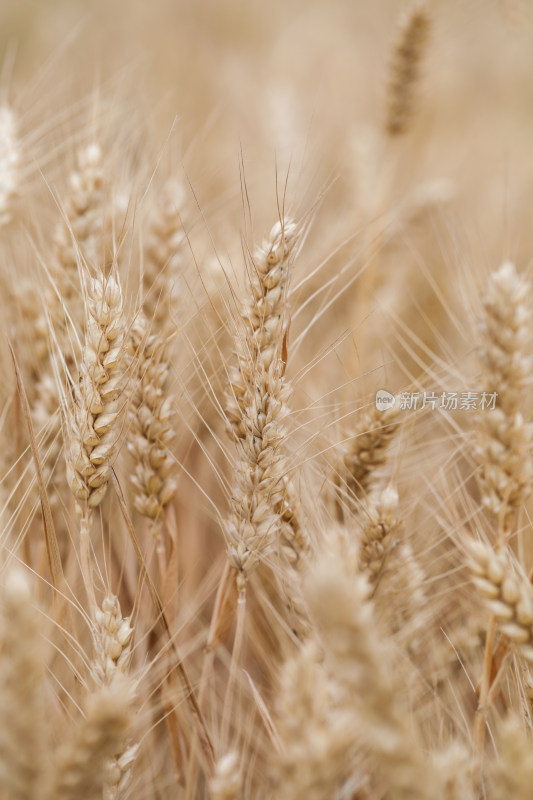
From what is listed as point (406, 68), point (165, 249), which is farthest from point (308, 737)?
point (406, 68)

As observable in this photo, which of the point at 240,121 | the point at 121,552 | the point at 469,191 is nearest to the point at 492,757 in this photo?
the point at 121,552

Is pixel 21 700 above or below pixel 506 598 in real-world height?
above

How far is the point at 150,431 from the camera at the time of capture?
73 cm

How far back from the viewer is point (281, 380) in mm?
671

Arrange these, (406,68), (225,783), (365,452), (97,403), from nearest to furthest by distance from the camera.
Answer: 1. (225,783)
2. (97,403)
3. (365,452)
4. (406,68)

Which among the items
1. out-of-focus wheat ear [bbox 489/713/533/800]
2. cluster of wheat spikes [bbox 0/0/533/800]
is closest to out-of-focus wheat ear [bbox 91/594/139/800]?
cluster of wheat spikes [bbox 0/0/533/800]

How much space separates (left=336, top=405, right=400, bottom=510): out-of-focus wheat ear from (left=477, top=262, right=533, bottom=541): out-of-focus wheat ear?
0.37 feet

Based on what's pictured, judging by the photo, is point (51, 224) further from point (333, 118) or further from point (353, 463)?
point (333, 118)

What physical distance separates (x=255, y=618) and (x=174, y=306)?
1.58 feet

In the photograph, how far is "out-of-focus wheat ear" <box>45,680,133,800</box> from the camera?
17.7 inches

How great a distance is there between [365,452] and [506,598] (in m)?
0.25

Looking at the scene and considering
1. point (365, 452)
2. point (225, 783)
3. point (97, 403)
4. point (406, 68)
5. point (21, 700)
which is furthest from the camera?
point (406, 68)

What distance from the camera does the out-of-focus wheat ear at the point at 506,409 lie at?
0.67 m

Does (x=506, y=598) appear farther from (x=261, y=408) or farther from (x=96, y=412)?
(x=96, y=412)
